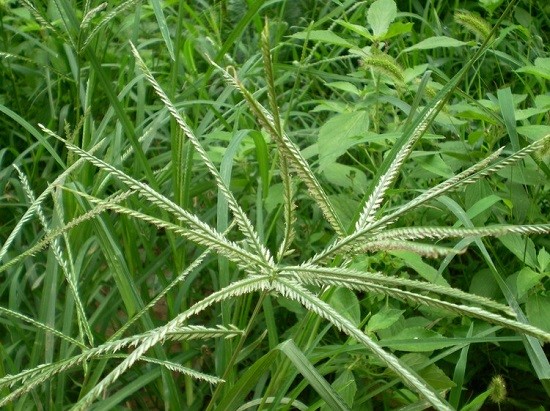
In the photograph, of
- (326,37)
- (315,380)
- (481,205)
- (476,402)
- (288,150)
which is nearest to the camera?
(288,150)

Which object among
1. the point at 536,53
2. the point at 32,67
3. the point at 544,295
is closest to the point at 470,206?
the point at 544,295

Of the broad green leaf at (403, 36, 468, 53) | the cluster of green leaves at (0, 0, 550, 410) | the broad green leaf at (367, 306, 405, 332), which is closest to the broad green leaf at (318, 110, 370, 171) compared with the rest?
the cluster of green leaves at (0, 0, 550, 410)

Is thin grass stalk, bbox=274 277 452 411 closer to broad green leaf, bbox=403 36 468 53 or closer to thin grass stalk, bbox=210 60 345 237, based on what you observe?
thin grass stalk, bbox=210 60 345 237

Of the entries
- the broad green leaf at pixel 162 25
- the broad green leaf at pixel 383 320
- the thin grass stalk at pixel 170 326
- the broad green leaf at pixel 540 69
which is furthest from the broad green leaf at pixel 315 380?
the broad green leaf at pixel 540 69

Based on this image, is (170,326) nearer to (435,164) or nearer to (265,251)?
(265,251)

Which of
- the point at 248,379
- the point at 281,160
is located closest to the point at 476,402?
the point at 248,379

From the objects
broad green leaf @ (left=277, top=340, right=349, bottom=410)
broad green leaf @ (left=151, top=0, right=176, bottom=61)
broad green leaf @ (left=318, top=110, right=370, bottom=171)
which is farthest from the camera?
broad green leaf @ (left=318, top=110, right=370, bottom=171)
